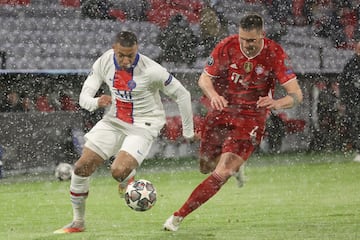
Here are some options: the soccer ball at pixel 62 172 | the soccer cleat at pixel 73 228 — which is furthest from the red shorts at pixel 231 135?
the soccer ball at pixel 62 172

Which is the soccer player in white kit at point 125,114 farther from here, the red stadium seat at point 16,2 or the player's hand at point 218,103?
the red stadium seat at point 16,2

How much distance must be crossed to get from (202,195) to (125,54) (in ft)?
4.40

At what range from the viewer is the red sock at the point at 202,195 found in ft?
26.7

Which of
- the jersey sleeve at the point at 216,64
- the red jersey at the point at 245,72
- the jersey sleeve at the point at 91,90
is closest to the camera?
the jersey sleeve at the point at 91,90

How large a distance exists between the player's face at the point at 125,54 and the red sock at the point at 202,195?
119cm

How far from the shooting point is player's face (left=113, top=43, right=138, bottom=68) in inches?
323

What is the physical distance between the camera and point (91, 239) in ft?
25.3

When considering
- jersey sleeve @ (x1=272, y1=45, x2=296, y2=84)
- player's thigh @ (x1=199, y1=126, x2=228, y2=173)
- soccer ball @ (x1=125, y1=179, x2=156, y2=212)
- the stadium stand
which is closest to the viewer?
soccer ball @ (x1=125, y1=179, x2=156, y2=212)

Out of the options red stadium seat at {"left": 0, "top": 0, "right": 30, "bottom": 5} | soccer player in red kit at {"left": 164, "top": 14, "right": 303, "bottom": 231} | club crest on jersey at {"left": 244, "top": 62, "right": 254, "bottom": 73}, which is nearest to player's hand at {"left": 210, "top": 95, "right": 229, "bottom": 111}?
soccer player in red kit at {"left": 164, "top": 14, "right": 303, "bottom": 231}

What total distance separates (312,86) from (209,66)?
896cm

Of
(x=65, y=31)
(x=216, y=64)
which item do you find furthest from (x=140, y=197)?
(x=65, y=31)

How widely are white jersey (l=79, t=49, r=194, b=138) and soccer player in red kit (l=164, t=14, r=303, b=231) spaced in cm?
27

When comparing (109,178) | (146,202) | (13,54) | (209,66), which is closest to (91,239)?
(146,202)

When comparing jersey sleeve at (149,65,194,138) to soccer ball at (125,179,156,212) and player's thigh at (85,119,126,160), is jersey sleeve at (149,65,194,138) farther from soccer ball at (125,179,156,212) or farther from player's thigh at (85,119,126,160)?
soccer ball at (125,179,156,212)
